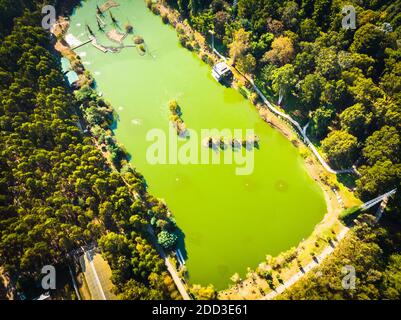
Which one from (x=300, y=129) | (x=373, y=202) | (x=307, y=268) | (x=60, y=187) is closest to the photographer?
(x=307, y=268)

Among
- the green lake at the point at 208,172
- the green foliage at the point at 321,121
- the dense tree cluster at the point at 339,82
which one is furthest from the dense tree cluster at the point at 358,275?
the green foliage at the point at 321,121

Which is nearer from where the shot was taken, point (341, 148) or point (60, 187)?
point (60, 187)

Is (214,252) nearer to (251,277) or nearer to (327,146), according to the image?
(251,277)

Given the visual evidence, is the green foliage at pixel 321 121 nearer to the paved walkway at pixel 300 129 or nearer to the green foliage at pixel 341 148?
the paved walkway at pixel 300 129

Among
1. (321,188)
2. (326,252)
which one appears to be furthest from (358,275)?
(321,188)

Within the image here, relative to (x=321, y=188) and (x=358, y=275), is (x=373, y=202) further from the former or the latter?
(x=358, y=275)

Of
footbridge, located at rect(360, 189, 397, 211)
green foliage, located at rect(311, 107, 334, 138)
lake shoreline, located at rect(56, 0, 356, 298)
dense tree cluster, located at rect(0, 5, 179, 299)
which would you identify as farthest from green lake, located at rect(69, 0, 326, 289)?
footbridge, located at rect(360, 189, 397, 211)
